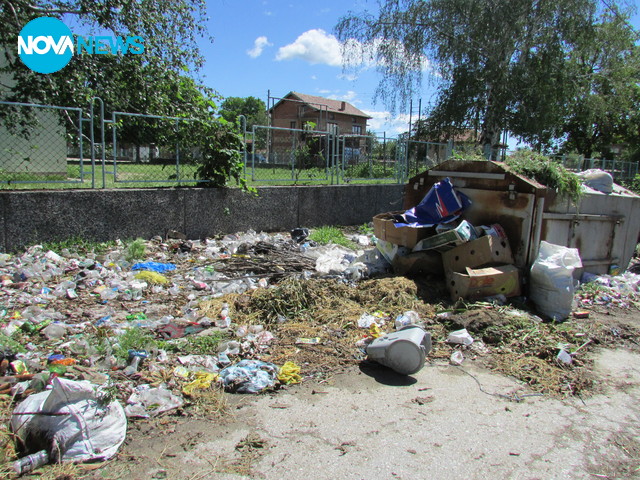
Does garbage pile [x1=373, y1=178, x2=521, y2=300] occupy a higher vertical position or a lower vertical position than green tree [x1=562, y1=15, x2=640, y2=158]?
lower

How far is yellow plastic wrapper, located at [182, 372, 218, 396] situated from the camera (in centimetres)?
288

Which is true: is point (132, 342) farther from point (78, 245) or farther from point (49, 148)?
point (49, 148)

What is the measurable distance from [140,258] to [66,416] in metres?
4.04

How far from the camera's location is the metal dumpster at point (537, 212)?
5211mm

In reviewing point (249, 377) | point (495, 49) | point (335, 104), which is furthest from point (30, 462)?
point (335, 104)

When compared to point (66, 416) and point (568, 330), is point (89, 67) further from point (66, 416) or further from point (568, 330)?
point (568, 330)

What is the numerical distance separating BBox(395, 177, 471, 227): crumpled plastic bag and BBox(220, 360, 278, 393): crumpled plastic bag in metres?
3.02

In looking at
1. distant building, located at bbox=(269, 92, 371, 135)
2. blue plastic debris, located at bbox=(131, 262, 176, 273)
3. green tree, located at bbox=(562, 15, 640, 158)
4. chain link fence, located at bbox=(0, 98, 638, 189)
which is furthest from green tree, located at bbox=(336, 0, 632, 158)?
distant building, located at bbox=(269, 92, 371, 135)

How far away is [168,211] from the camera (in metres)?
7.11

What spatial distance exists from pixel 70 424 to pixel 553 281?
14.6ft

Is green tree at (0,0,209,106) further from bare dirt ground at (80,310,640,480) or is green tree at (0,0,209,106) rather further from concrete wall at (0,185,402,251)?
bare dirt ground at (80,310,640,480)

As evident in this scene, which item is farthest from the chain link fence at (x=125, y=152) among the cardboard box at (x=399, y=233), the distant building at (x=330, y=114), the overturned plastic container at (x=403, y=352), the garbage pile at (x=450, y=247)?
the distant building at (x=330, y=114)

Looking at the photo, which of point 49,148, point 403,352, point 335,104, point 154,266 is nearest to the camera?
point 403,352

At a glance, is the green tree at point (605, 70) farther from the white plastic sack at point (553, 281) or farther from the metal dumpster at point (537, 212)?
the white plastic sack at point (553, 281)
